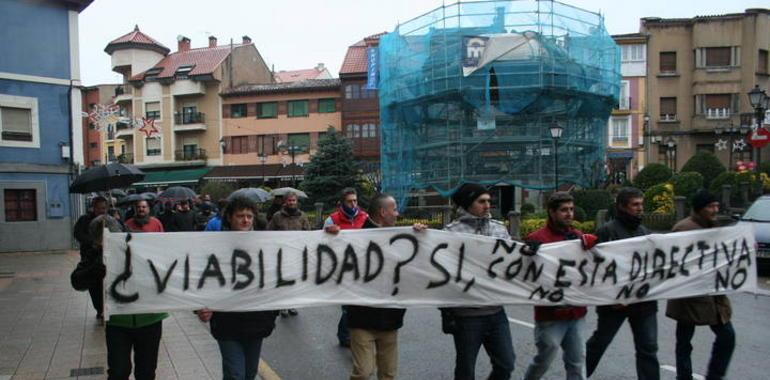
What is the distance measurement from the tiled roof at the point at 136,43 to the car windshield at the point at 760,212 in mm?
50874

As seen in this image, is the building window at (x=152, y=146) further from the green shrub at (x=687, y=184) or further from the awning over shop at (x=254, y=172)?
the green shrub at (x=687, y=184)

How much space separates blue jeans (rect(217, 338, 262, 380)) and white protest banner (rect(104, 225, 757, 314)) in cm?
31

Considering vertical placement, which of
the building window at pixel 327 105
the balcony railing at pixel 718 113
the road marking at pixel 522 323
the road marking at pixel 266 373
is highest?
the building window at pixel 327 105

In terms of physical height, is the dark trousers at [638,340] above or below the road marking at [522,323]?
above

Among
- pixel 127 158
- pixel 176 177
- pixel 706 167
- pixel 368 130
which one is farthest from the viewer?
pixel 127 158

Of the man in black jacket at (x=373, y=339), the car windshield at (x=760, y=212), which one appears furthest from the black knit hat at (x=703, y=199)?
the car windshield at (x=760, y=212)

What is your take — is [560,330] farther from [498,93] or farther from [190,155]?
[190,155]

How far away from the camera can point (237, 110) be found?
4997cm

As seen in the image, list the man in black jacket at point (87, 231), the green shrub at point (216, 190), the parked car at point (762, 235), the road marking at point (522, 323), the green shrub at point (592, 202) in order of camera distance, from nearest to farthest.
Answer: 1. the man in black jacket at point (87, 231)
2. the road marking at point (522, 323)
3. the parked car at point (762, 235)
4. the green shrub at point (592, 202)
5. the green shrub at point (216, 190)

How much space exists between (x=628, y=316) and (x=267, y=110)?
4615cm

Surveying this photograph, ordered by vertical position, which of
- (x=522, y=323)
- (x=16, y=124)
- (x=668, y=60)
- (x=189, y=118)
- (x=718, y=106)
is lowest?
(x=522, y=323)

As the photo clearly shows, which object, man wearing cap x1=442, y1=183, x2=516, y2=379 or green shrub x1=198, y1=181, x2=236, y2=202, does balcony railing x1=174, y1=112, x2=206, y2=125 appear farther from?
man wearing cap x1=442, y1=183, x2=516, y2=379

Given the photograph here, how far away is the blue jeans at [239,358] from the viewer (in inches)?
163

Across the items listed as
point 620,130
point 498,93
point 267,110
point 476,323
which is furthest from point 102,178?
point 267,110
